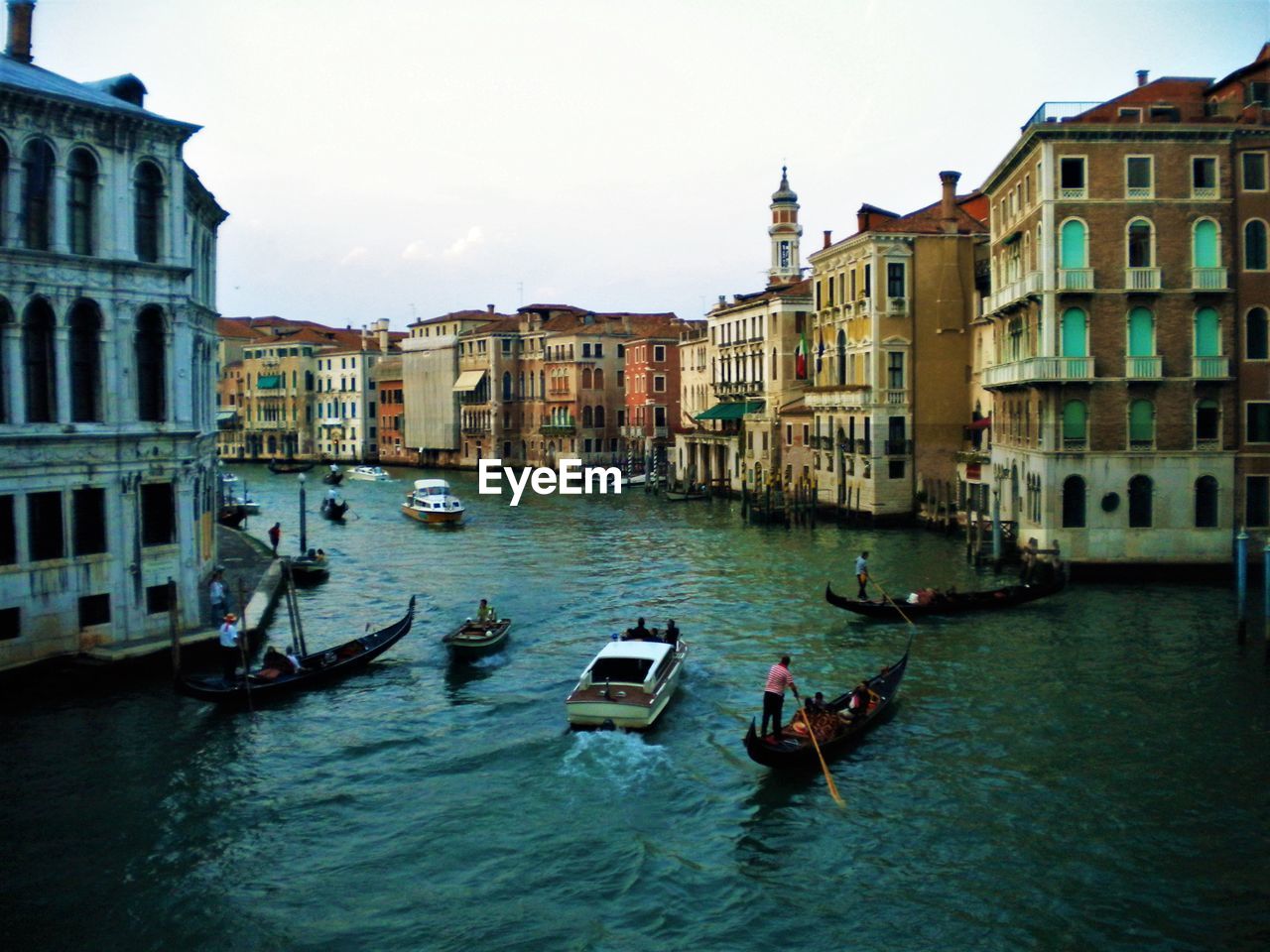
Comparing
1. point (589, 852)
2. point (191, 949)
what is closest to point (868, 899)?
point (589, 852)

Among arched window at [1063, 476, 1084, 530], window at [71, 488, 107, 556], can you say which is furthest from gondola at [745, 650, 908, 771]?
arched window at [1063, 476, 1084, 530]

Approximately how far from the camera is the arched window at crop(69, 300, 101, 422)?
18656 millimetres

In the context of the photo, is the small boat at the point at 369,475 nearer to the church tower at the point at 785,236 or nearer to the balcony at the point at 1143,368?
the church tower at the point at 785,236

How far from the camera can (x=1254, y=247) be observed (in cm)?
2775

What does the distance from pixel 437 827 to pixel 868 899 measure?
504 cm

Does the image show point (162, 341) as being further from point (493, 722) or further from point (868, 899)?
point (868, 899)

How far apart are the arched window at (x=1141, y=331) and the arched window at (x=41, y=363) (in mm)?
23109

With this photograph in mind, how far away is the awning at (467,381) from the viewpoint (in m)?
81.1

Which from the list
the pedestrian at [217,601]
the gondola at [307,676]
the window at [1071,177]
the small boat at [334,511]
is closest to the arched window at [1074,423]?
the window at [1071,177]

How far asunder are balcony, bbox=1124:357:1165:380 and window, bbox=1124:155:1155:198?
153 inches

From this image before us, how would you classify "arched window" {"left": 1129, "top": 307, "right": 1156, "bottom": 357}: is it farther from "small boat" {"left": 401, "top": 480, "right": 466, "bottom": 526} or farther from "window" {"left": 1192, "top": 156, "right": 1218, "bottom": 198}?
"small boat" {"left": 401, "top": 480, "right": 466, "bottom": 526}

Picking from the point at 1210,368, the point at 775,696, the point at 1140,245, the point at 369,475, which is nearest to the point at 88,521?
the point at 775,696

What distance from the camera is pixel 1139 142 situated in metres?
27.6

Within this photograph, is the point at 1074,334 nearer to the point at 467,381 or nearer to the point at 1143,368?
the point at 1143,368
